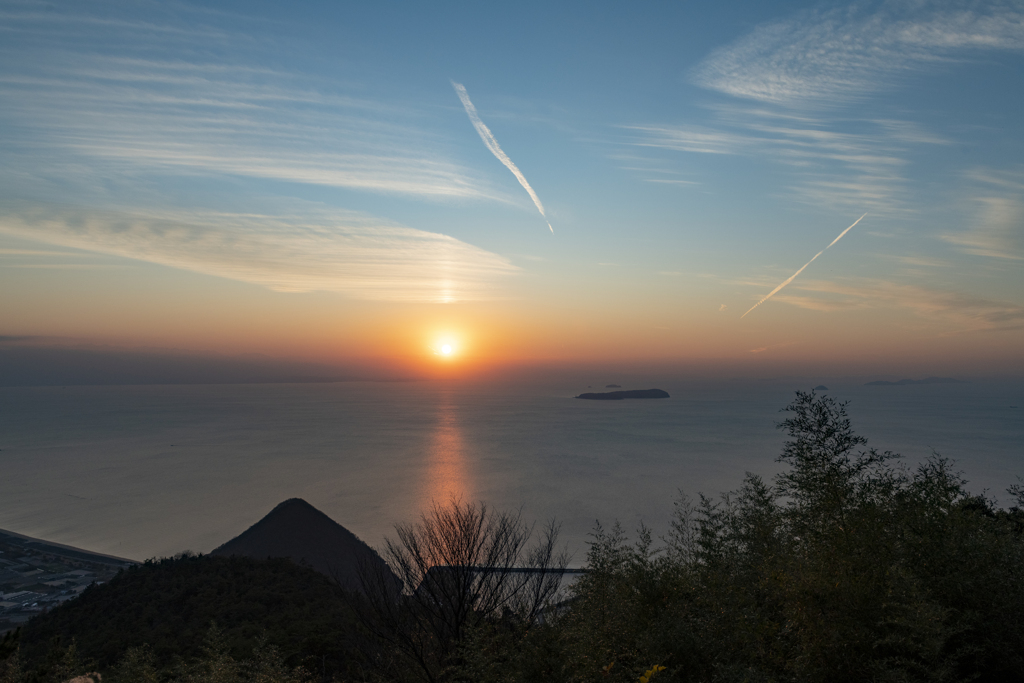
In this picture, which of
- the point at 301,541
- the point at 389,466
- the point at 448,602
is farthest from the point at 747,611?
the point at 389,466

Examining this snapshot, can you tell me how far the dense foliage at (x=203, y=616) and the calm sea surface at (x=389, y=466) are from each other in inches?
682

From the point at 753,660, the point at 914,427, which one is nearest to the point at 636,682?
the point at 753,660

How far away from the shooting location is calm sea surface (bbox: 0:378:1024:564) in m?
47.7

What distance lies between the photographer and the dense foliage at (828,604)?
6633mm

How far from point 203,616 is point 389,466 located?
49072mm

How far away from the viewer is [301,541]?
1297 inches

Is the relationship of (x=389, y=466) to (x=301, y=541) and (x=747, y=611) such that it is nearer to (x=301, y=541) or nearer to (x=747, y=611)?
(x=301, y=541)

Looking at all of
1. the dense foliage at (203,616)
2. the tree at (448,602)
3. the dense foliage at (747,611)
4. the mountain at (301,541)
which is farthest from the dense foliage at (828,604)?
the mountain at (301,541)

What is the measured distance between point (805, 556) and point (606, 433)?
89.7m

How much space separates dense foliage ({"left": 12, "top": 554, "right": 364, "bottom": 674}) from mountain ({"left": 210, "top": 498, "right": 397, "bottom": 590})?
667 cm

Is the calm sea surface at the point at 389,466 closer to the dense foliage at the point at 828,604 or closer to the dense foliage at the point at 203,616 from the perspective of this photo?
the dense foliage at the point at 203,616

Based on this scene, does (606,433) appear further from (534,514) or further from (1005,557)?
(1005,557)

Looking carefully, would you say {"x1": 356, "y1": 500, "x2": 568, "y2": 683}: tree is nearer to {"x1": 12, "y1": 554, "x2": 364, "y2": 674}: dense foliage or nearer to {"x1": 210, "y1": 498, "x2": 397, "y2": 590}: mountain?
{"x1": 12, "y1": 554, "x2": 364, "y2": 674}: dense foliage

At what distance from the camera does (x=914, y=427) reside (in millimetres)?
92812
